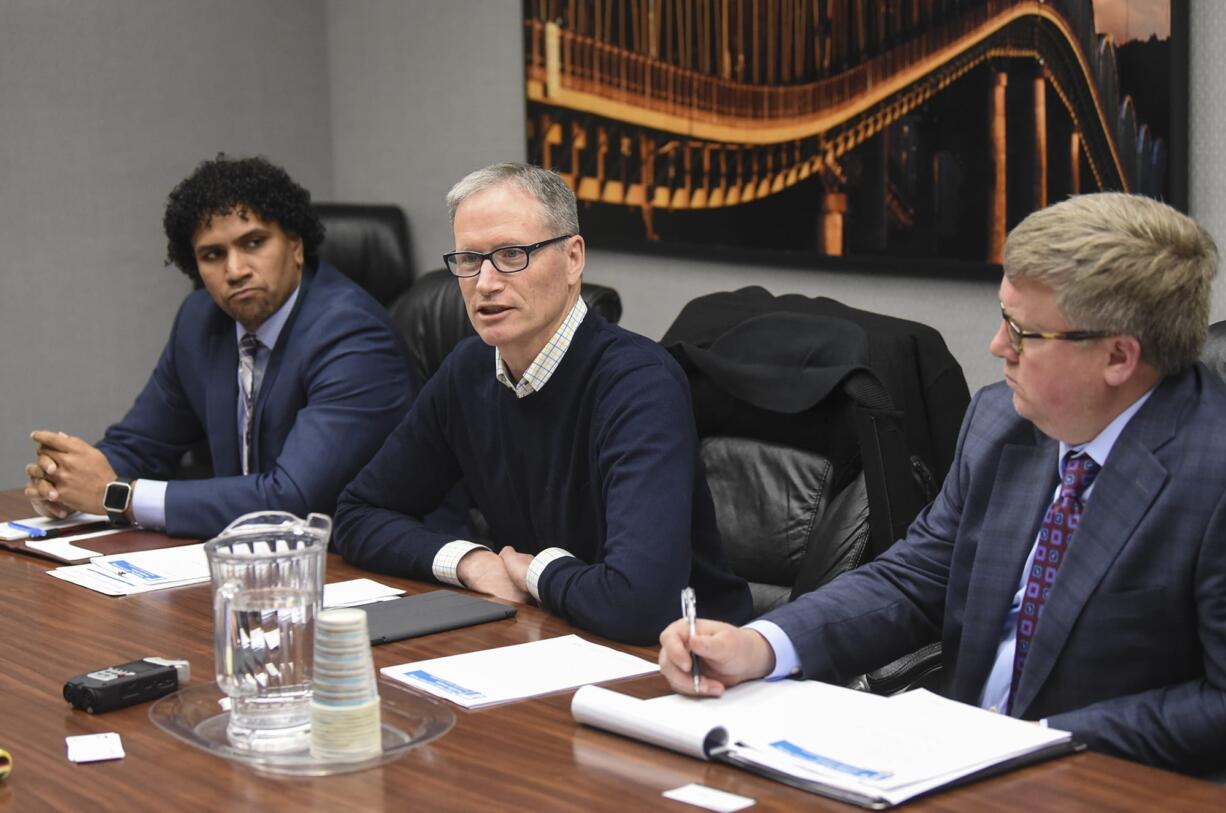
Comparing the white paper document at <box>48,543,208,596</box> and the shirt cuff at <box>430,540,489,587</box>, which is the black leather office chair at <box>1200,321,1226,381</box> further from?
the white paper document at <box>48,543,208,596</box>

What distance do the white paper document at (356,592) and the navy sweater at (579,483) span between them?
6 cm

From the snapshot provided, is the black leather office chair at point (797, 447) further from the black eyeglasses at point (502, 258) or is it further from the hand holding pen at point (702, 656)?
the hand holding pen at point (702, 656)

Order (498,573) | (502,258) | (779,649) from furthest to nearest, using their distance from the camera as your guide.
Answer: (502,258)
(498,573)
(779,649)

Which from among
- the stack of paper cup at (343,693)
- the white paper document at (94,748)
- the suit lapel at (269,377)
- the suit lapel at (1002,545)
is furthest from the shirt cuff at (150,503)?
the suit lapel at (1002,545)

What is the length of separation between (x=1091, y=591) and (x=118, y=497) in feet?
6.08

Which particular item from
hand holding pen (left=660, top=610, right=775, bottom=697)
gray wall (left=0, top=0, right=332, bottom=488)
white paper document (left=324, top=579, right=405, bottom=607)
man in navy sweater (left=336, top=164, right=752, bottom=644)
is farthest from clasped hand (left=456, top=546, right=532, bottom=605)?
gray wall (left=0, top=0, right=332, bottom=488)

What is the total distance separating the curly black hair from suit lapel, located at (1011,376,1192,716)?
1.97 metres

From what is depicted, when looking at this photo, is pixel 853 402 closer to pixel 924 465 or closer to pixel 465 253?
pixel 924 465

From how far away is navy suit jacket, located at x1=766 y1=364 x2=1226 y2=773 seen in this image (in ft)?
5.50

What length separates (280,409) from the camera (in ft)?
10.1

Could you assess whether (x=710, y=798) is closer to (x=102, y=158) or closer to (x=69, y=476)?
(x=69, y=476)

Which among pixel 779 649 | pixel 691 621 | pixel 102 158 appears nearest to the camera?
pixel 691 621

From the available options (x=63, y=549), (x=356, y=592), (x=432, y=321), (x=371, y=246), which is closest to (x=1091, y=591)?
(x=356, y=592)

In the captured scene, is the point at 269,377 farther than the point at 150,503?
Yes
